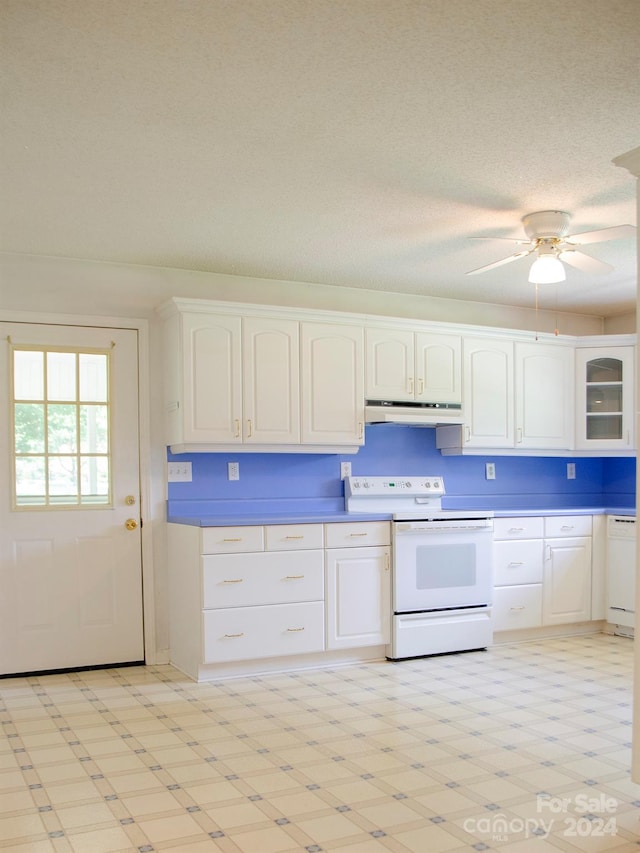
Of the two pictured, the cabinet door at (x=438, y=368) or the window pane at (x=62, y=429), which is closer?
the window pane at (x=62, y=429)

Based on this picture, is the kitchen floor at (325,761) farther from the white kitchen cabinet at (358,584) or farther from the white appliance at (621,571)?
the white appliance at (621,571)

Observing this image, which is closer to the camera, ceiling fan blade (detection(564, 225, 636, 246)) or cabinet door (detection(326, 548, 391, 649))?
ceiling fan blade (detection(564, 225, 636, 246))

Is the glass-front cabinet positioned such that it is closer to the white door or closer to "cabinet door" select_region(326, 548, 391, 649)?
"cabinet door" select_region(326, 548, 391, 649)

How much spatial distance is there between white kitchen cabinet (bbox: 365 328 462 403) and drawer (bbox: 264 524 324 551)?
1.00 meters

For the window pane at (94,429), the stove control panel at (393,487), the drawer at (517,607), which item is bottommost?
the drawer at (517,607)

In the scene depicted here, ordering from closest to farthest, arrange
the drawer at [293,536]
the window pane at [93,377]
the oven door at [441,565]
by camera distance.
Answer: the drawer at [293,536] < the window pane at [93,377] < the oven door at [441,565]

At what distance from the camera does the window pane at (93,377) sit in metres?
4.63

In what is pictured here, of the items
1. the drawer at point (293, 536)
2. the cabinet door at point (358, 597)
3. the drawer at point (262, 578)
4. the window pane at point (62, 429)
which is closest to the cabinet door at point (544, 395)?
the cabinet door at point (358, 597)

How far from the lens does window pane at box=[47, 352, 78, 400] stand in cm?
455

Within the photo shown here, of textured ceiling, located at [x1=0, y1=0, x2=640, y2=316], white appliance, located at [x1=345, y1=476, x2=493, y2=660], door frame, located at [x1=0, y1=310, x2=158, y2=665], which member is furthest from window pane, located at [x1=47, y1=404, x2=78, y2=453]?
white appliance, located at [x1=345, y1=476, x2=493, y2=660]

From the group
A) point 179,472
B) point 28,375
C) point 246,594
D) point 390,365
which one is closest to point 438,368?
point 390,365

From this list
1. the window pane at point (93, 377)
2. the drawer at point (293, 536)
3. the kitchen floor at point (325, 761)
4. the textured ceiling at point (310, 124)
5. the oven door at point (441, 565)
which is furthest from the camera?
the oven door at point (441, 565)

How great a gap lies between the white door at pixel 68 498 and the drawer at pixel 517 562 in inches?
87.6

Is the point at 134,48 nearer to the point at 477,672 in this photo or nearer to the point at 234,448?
the point at 234,448
